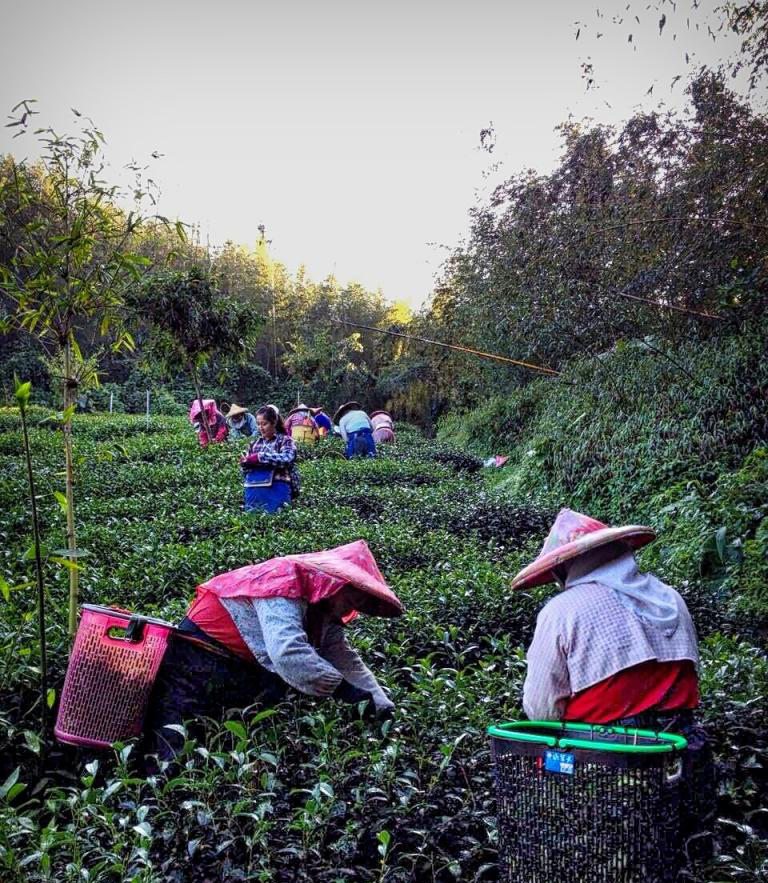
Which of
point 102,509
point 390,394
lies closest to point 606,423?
point 102,509

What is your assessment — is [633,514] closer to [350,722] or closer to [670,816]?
[350,722]

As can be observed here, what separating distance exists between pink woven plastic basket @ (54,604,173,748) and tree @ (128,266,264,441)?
33.3ft

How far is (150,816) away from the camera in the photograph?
2383mm

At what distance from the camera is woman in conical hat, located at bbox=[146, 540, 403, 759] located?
296 cm

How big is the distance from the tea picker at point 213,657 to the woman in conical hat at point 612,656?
84 cm

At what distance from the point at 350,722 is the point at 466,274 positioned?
17.1 meters

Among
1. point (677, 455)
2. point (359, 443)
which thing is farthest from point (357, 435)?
point (677, 455)

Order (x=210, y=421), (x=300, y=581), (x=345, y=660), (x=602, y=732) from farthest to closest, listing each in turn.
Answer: (x=210, y=421) < (x=345, y=660) < (x=300, y=581) < (x=602, y=732)

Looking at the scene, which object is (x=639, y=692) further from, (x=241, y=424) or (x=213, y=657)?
(x=241, y=424)

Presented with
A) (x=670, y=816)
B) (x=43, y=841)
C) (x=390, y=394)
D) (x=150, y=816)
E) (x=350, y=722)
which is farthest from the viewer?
(x=390, y=394)

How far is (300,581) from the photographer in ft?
9.92

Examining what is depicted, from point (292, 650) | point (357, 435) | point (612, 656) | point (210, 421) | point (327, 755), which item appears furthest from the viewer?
point (210, 421)

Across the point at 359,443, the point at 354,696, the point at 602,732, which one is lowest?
the point at 359,443

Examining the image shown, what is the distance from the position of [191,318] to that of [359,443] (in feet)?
11.7
